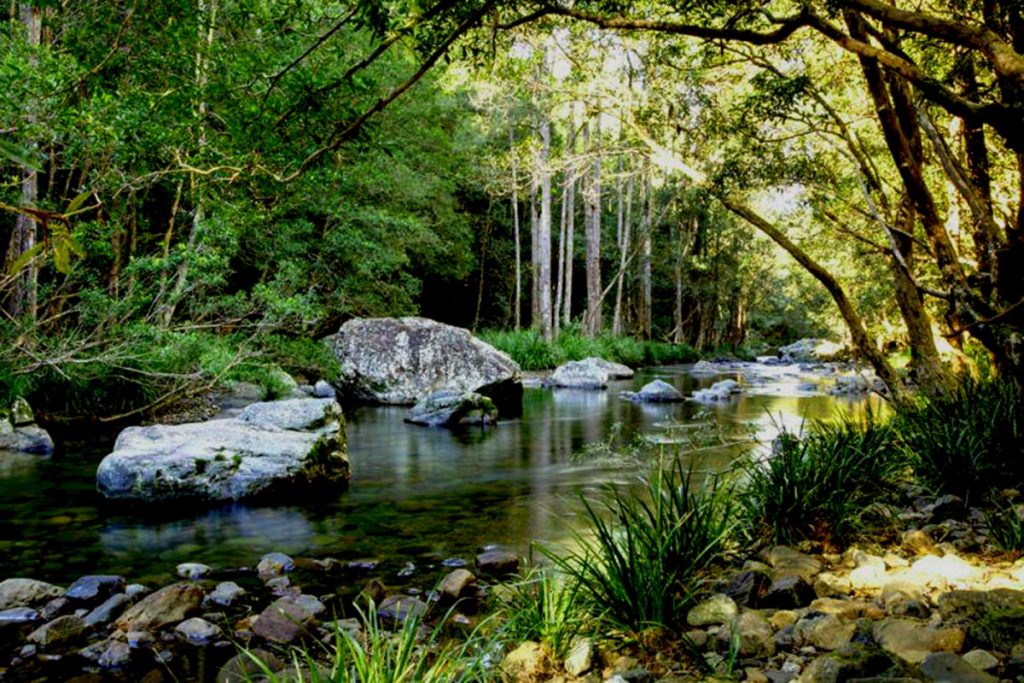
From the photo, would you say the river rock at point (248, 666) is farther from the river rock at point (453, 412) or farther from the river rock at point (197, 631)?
the river rock at point (453, 412)

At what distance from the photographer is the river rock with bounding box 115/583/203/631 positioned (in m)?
4.37

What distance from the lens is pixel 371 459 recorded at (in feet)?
32.4

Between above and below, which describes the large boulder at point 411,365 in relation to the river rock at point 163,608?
A: above

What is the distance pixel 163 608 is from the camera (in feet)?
14.7

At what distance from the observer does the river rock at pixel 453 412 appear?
524 inches

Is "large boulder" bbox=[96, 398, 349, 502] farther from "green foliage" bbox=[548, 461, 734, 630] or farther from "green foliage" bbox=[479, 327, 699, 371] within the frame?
"green foliage" bbox=[479, 327, 699, 371]

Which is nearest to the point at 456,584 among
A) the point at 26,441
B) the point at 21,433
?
the point at 26,441

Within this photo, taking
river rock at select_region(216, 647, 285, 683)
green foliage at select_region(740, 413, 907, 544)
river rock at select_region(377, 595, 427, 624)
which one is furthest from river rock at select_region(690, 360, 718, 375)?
river rock at select_region(216, 647, 285, 683)

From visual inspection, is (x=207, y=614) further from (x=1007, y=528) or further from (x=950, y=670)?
(x=1007, y=528)

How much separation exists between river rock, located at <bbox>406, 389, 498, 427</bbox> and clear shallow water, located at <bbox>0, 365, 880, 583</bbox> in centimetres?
158

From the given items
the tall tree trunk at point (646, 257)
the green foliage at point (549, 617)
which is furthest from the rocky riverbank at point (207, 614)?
the tall tree trunk at point (646, 257)

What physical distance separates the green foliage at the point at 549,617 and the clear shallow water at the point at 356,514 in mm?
534

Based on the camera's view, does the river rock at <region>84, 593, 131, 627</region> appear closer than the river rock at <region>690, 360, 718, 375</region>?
Yes

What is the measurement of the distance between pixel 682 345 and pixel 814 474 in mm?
32441
